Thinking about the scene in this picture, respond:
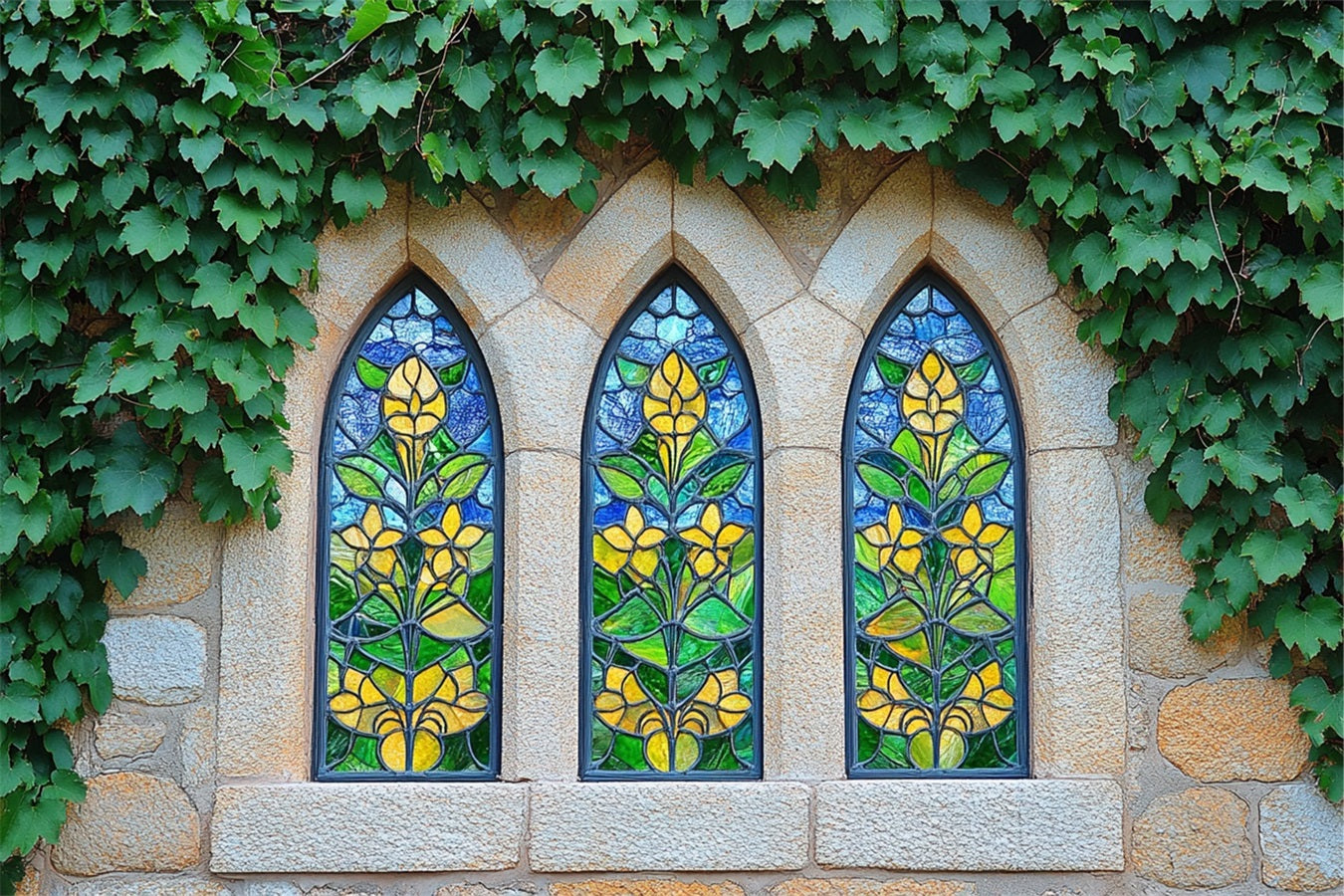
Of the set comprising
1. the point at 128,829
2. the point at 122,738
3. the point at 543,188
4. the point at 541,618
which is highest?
the point at 543,188

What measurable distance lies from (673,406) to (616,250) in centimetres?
42

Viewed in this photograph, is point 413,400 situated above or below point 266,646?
above

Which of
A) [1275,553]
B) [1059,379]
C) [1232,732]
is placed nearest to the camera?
[1275,553]

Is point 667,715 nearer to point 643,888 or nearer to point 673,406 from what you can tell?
point 643,888

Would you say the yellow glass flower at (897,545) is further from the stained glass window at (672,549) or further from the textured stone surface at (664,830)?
the textured stone surface at (664,830)

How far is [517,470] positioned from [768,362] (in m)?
0.68

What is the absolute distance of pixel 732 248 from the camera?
11.3 ft

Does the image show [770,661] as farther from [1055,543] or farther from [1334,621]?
[1334,621]

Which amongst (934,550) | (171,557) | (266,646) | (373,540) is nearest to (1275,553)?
(934,550)

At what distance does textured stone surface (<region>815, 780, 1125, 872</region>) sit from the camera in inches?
128

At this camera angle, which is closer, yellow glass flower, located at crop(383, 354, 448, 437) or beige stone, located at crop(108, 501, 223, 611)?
beige stone, located at crop(108, 501, 223, 611)

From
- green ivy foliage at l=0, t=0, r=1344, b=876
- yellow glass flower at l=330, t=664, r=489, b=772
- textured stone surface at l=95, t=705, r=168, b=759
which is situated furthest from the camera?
yellow glass flower at l=330, t=664, r=489, b=772

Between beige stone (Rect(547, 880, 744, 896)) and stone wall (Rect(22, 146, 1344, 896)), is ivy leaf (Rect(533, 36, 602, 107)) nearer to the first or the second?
stone wall (Rect(22, 146, 1344, 896))

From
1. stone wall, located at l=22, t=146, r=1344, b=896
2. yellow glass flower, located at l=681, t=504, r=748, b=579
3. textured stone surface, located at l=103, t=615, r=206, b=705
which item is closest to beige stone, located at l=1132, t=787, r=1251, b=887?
stone wall, located at l=22, t=146, r=1344, b=896
